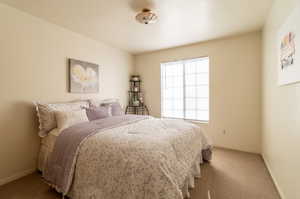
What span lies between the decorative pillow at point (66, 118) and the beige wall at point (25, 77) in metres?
0.58

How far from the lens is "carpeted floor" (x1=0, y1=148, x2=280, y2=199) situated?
1.76 m

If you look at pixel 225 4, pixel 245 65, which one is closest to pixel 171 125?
pixel 225 4

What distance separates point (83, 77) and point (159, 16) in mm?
1976

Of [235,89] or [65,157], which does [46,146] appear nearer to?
[65,157]

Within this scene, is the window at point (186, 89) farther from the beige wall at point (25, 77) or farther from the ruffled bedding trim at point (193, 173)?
the beige wall at point (25, 77)

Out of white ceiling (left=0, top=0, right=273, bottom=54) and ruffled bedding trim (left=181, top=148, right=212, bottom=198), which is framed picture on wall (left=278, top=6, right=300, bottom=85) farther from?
ruffled bedding trim (left=181, top=148, right=212, bottom=198)

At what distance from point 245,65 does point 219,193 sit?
8.43 ft

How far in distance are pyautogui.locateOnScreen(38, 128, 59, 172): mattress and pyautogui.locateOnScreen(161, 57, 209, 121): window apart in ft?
9.23

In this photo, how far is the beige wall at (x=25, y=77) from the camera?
2059 millimetres

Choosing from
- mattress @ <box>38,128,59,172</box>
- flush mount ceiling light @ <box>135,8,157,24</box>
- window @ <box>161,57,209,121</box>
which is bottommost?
mattress @ <box>38,128,59,172</box>

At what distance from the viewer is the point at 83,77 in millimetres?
3105

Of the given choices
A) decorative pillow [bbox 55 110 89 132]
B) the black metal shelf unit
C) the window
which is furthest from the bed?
the black metal shelf unit

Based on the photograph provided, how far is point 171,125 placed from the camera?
2217mm

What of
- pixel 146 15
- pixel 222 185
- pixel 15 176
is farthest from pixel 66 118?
pixel 222 185
